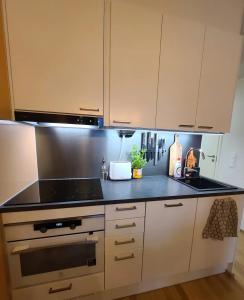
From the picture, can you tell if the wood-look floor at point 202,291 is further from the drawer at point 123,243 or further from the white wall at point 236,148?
the white wall at point 236,148

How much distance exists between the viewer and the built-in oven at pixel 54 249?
997 mm

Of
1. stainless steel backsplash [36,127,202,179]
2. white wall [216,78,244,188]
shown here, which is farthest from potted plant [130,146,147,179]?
white wall [216,78,244,188]

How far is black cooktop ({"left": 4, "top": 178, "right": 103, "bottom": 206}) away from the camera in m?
1.06

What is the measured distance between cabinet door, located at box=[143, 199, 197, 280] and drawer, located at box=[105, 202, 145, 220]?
0.06 m

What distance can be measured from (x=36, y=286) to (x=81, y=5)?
6.35 feet

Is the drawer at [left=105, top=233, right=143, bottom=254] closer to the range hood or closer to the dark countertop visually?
the dark countertop

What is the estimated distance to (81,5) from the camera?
106cm

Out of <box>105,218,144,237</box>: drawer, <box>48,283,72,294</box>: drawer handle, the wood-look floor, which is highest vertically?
<box>105,218,144,237</box>: drawer

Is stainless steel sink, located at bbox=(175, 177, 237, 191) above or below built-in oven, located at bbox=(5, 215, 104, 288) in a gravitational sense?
above

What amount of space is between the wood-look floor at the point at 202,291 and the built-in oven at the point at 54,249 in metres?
0.59

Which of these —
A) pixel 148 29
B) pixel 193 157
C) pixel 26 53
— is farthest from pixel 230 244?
pixel 26 53

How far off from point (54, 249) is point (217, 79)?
189 cm

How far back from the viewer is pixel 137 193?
4.07 feet

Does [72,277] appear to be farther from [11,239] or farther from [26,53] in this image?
[26,53]
